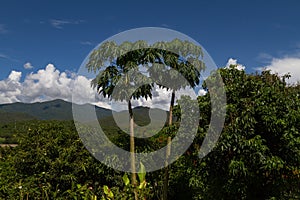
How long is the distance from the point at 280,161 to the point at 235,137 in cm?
82

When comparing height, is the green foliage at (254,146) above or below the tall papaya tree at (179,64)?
below

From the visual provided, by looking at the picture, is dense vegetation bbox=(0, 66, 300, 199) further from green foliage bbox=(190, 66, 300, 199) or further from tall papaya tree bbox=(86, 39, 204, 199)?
tall papaya tree bbox=(86, 39, 204, 199)

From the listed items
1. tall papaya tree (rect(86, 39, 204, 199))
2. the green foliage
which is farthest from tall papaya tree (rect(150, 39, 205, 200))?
the green foliage

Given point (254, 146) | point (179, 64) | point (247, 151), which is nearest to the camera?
point (254, 146)

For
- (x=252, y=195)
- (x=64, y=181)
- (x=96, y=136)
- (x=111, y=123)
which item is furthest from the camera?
(x=96, y=136)

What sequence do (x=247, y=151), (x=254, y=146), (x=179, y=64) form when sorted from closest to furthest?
(x=254, y=146)
(x=247, y=151)
(x=179, y=64)

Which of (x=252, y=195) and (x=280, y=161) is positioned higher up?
(x=280, y=161)

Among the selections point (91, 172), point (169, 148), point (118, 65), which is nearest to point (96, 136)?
point (91, 172)

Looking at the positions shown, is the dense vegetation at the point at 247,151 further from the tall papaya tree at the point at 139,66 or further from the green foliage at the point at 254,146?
the tall papaya tree at the point at 139,66

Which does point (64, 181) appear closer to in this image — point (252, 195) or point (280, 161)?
point (252, 195)

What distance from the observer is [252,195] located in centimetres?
666

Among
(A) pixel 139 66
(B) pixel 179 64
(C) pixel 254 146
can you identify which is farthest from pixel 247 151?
(A) pixel 139 66

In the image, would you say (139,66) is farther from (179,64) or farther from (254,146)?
(254,146)

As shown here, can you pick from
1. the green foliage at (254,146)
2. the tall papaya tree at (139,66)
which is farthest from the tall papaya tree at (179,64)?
the green foliage at (254,146)
